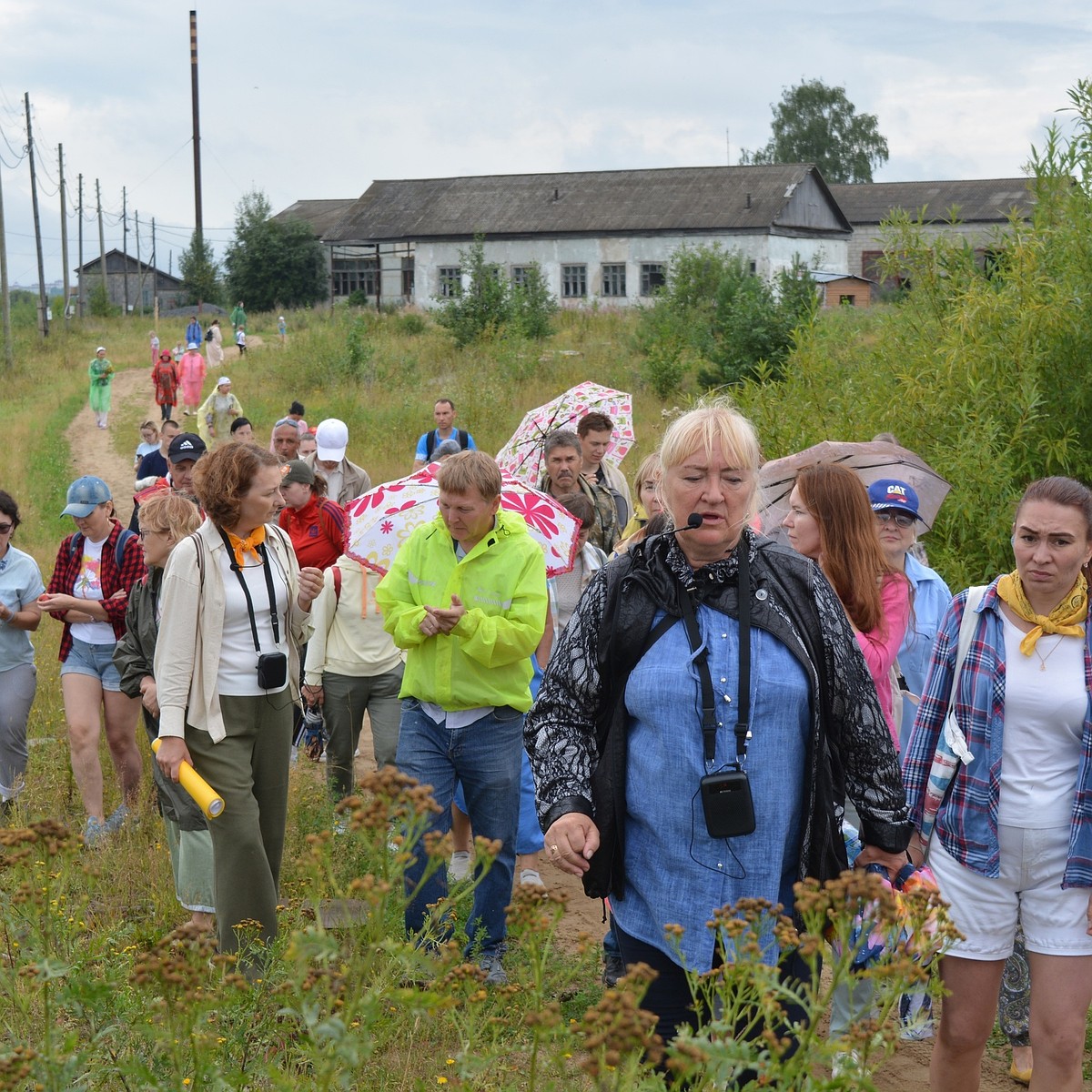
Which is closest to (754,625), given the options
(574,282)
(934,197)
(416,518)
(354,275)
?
(416,518)

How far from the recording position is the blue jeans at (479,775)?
5277 millimetres

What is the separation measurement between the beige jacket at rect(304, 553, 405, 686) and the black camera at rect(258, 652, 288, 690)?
6.89ft

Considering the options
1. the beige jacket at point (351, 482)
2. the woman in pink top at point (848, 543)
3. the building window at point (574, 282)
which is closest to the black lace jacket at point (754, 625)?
the woman in pink top at point (848, 543)

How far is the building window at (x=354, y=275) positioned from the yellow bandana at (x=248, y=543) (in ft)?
173

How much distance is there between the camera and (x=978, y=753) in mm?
3699

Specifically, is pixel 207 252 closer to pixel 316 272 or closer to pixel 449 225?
pixel 316 272

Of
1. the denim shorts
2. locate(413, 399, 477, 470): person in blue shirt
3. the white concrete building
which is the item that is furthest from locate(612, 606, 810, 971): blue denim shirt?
the white concrete building

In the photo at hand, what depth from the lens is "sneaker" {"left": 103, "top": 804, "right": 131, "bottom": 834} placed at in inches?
267

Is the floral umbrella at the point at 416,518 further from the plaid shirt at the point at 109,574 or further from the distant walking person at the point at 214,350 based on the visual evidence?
the distant walking person at the point at 214,350

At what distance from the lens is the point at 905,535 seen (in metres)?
5.03

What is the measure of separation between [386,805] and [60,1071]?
712mm

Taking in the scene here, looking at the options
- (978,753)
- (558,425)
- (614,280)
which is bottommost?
(978,753)

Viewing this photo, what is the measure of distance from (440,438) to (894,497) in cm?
810

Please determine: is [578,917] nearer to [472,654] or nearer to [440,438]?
[472,654]
